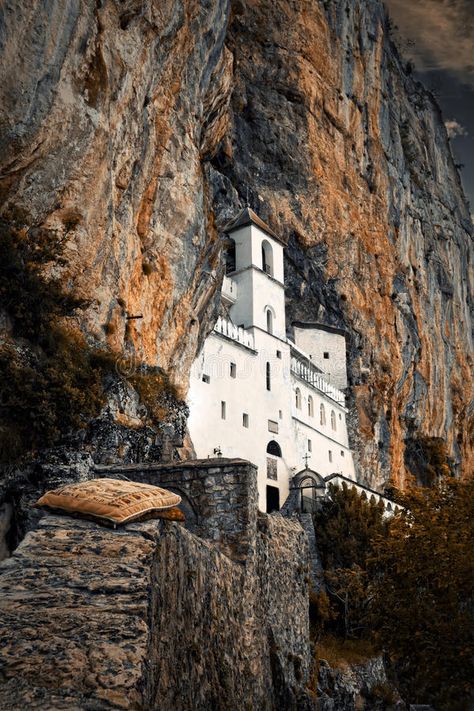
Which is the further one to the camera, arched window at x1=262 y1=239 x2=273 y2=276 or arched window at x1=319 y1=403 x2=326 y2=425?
arched window at x1=319 y1=403 x2=326 y2=425

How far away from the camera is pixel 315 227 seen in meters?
47.9

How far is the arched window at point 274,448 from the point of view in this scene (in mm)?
38375

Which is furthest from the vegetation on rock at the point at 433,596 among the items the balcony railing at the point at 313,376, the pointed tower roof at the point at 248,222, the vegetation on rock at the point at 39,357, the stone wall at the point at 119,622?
the pointed tower roof at the point at 248,222

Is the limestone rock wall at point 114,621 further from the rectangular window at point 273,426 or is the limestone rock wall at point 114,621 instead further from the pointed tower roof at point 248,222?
the pointed tower roof at point 248,222

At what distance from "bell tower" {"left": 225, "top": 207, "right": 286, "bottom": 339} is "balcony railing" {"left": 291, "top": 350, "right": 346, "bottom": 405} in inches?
101

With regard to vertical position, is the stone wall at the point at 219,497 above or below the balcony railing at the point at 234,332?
below

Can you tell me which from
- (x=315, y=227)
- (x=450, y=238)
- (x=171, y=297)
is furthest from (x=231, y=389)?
(x=450, y=238)

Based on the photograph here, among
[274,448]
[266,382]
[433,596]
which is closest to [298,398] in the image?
[266,382]

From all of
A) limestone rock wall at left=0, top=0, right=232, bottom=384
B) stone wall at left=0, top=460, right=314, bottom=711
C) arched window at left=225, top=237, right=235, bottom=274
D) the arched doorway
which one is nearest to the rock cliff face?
limestone rock wall at left=0, top=0, right=232, bottom=384

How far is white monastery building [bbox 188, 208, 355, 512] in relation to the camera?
34.7 meters

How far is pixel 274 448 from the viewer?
127ft

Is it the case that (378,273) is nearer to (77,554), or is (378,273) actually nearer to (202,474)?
(202,474)

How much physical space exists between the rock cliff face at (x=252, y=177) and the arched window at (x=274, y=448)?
9.65 metres

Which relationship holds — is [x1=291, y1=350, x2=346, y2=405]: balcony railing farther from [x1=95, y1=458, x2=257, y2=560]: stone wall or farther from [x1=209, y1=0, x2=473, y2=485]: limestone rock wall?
[x1=95, y1=458, x2=257, y2=560]: stone wall
